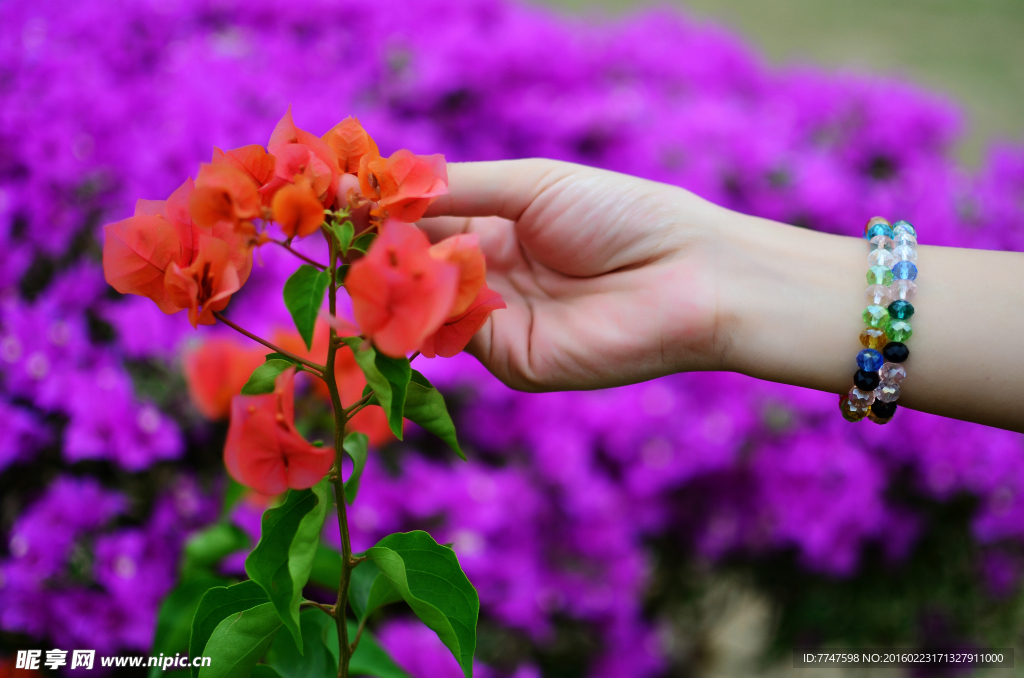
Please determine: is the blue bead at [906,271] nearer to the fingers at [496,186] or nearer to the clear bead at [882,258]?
the clear bead at [882,258]

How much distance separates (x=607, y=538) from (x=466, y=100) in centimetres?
102

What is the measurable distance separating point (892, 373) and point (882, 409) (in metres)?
0.04

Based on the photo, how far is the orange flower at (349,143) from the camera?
0.49 m

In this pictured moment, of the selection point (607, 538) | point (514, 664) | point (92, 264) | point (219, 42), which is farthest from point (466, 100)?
point (514, 664)

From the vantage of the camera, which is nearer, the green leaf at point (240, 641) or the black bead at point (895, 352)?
the green leaf at point (240, 641)

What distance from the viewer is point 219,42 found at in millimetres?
1522

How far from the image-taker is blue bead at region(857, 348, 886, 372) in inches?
27.5

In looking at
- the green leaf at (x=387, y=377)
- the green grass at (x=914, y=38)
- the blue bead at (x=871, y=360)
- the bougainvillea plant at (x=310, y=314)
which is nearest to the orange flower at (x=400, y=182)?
the bougainvillea plant at (x=310, y=314)

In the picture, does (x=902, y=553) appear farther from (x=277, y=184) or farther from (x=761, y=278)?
(x=277, y=184)

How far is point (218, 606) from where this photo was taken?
0.46 metres

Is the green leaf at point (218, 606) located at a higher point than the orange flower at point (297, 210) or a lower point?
lower

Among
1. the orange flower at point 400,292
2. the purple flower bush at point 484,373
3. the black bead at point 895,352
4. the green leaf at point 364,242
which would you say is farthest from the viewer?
the purple flower bush at point 484,373

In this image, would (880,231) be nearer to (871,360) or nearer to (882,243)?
(882,243)

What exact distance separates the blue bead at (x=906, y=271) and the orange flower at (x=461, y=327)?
1.61ft
